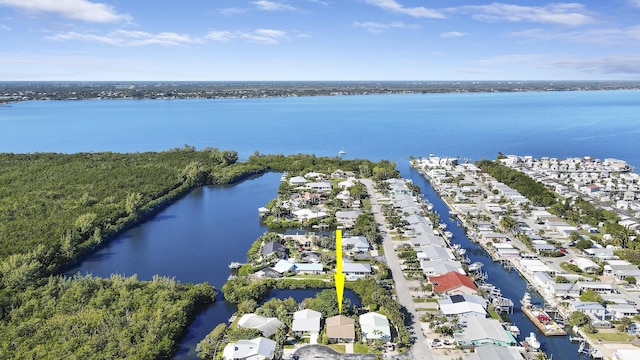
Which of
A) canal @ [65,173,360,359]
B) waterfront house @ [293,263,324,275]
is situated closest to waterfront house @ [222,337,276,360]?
canal @ [65,173,360,359]

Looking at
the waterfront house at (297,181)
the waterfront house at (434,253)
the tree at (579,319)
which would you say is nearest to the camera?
the tree at (579,319)

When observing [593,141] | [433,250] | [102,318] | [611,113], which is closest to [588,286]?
[433,250]

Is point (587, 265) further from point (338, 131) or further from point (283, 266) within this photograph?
point (338, 131)

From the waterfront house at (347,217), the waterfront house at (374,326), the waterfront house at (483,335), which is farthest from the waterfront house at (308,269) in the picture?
the waterfront house at (483,335)

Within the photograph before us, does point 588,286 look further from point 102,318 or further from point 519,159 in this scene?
point 519,159

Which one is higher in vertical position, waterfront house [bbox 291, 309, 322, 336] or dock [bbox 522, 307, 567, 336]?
waterfront house [bbox 291, 309, 322, 336]

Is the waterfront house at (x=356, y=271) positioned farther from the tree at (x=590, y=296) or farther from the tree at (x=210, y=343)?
the tree at (x=590, y=296)

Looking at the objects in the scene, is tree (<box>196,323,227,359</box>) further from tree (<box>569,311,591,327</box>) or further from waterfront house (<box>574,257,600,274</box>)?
waterfront house (<box>574,257,600,274</box>)
